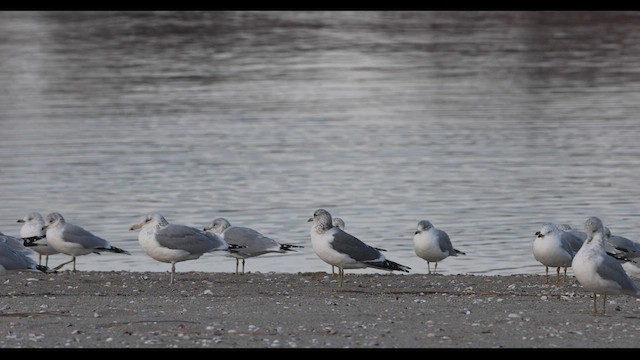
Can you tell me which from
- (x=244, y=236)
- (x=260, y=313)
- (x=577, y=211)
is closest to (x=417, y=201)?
(x=577, y=211)

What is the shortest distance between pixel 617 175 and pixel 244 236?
11204 millimetres

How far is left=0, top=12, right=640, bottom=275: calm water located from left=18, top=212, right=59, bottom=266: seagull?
3.70 feet

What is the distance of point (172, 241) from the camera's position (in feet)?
50.1

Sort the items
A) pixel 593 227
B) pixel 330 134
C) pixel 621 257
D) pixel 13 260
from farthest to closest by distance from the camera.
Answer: pixel 330 134
pixel 621 257
pixel 13 260
pixel 593 227

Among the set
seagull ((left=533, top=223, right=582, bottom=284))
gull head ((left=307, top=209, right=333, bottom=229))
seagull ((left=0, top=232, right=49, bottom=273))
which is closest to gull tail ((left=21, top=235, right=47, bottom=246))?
seagull ((left=0, top=232, right=49, bottom=273))

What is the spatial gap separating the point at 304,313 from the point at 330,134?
777 inches

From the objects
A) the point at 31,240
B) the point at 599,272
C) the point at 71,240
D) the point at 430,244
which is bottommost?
the point at 31,240

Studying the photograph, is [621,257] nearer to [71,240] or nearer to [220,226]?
[220,226]

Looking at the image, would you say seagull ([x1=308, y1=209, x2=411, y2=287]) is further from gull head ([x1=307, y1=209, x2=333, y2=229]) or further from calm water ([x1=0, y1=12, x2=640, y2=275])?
calm water ([x1=0, y1=12, x2=640, y2=275])

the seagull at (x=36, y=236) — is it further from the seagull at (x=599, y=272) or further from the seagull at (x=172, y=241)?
the seagull at (x=599, y=272)

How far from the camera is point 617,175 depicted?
83.7 feet

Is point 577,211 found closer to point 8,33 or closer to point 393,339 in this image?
point 393,339

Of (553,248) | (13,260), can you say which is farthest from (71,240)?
(553,248)

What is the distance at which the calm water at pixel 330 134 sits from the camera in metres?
21.3
